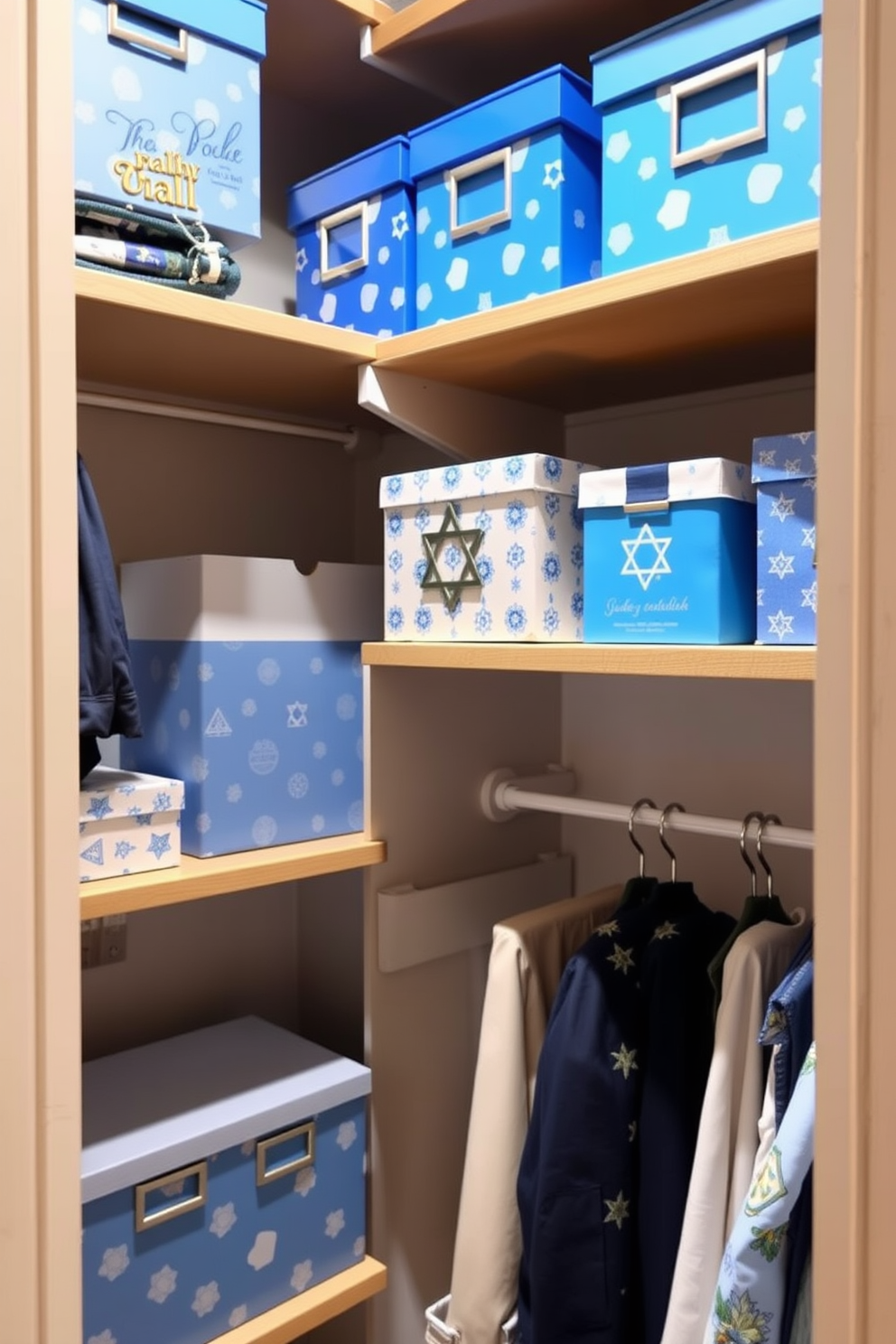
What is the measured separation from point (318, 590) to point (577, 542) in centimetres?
36

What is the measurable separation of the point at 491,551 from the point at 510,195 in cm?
41

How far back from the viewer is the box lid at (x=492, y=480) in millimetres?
1213

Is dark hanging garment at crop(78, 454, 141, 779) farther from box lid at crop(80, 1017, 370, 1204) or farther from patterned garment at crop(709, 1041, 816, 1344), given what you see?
patterned garment at crop(709, 1041, 816, 1344)

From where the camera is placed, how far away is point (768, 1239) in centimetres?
94

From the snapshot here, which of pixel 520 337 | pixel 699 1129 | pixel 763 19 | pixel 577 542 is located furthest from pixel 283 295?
pixel 699 1129

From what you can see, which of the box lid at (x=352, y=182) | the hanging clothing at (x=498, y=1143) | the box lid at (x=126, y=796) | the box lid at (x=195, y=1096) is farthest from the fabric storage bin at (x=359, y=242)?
the box lid at (x=195, y=1096)

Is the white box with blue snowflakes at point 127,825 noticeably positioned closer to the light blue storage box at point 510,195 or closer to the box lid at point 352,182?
the light blue storage box at point 510,195

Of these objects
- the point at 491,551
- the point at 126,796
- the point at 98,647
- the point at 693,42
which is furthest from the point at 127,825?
the point at 693,42

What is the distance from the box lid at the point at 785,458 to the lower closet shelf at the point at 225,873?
2.26 ft

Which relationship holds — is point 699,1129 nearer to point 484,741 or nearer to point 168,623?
point 484,741

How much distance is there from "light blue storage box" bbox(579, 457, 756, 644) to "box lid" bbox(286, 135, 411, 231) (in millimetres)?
499

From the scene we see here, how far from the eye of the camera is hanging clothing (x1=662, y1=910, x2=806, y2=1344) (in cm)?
110

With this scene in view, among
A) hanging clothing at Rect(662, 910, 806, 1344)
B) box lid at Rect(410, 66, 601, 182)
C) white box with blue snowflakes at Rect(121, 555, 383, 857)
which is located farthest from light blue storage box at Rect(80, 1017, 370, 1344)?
box lid at Rect(410, 66, 601, 182)

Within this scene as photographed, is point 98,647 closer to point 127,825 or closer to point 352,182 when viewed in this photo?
point 127,825
